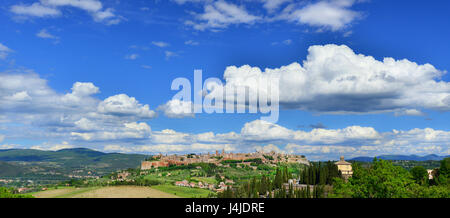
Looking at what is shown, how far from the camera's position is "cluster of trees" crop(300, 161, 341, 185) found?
392ft

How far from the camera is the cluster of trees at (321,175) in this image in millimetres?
119625

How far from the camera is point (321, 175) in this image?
119m
